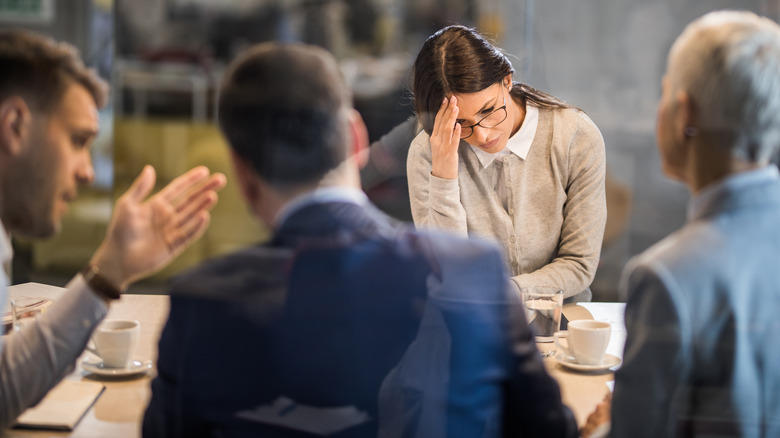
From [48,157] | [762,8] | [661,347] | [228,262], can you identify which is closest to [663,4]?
[762,8]

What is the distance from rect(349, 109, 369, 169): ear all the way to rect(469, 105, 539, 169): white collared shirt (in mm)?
255

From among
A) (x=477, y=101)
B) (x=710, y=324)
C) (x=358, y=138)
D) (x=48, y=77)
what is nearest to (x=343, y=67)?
(x=358, y=138)

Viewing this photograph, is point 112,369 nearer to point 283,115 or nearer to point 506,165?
point 283,115

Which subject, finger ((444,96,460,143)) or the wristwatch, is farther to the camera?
finger ((444,96,460,143))

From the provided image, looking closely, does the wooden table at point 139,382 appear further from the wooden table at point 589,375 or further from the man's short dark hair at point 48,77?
the man's short dark hair at point 48,77

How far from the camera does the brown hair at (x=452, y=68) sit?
130 cm

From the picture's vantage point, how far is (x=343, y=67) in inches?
47.9

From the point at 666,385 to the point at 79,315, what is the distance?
36.7 inches

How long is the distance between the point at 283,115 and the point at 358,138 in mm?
128

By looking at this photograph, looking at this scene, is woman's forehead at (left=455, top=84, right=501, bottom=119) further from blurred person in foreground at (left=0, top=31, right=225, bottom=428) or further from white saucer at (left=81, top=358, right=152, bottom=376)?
white saucer at (left=81, top=358, right=152, bottom=376)

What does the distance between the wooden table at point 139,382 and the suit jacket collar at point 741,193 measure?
208mm

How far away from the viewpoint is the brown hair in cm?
130

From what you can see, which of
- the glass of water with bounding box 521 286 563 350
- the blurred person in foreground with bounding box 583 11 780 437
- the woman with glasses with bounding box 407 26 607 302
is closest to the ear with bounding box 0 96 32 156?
the woman with glasses with bounding box 407 26 607 302

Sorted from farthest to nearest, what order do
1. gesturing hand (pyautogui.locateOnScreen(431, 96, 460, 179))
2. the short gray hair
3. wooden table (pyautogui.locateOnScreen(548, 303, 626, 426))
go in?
1. gesturing hand (pyautogui.locateOnScreen(431, 96, 460, 179))
2. wooden table (pyautogui.locateOnScreen(548, 303, 626, 426))
3. the short gray hair
